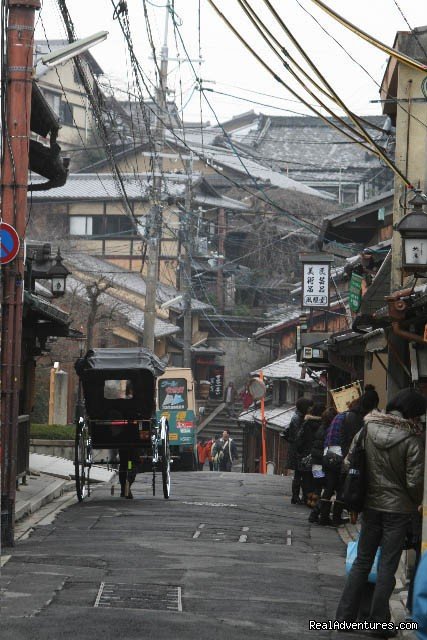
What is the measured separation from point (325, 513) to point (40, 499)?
180 inches

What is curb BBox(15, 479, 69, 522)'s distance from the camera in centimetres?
1558

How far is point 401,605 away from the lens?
976cm

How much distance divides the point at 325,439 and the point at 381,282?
9.10 feet

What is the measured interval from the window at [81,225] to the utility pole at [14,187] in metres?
39.3

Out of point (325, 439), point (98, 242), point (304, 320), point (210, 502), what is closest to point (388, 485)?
point (325, 439)

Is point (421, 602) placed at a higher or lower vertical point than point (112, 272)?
lower

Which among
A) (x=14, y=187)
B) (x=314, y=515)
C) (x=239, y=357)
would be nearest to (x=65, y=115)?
(x=239, y=357)

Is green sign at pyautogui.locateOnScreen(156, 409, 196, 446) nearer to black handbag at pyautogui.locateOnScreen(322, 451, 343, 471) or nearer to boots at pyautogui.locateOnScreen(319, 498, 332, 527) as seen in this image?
boots at pyautogui.locateOnScreen(319, 498, 332, 527)

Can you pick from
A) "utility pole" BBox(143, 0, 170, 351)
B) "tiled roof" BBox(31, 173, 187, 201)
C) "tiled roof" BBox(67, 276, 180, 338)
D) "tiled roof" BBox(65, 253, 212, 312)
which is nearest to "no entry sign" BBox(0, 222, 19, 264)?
"utility pole" BBox(143, 0, 170, 351)

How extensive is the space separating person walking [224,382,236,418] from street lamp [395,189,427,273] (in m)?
40.7

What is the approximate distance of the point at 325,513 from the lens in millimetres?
16422

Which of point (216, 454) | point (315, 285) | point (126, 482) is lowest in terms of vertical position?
point (216, 454)

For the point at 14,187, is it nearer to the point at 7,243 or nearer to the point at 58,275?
the point at 7,243

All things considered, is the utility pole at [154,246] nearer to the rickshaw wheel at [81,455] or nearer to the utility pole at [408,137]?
the rickshaw wheel at [81,455]
